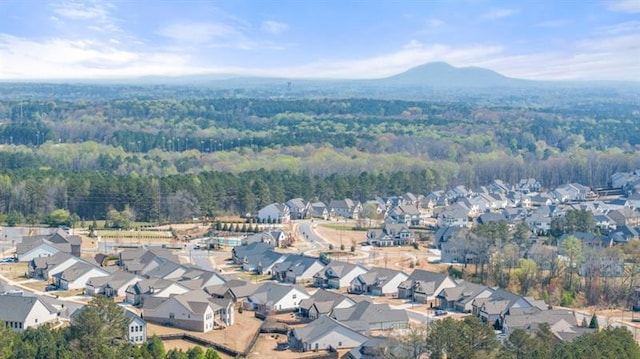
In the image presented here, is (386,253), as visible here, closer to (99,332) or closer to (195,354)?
(195,354)

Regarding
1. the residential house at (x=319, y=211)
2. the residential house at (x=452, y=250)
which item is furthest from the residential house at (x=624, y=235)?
the residential house at (x=319, y=211)

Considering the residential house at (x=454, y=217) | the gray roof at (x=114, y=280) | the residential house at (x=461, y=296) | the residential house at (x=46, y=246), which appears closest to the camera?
the residential house at (x=461, y=296)

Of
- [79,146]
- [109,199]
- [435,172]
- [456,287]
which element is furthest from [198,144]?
[456,287]

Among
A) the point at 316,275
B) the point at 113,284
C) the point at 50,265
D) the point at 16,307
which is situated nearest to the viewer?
the point at 16,307

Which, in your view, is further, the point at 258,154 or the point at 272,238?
the point at 258,154

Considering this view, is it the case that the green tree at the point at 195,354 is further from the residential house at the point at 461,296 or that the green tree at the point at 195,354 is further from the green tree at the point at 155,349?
the residential house at the point at 461,296

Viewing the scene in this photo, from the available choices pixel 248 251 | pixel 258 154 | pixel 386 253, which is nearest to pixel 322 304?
pixel 248 251
